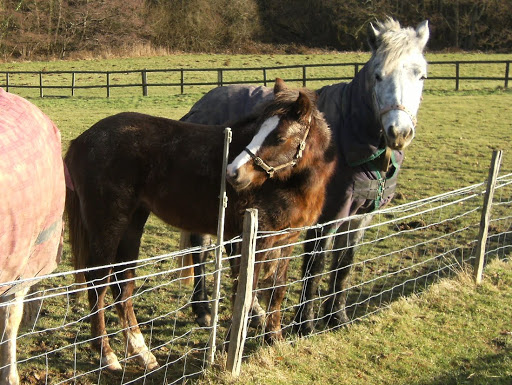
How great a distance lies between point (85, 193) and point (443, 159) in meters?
8.01

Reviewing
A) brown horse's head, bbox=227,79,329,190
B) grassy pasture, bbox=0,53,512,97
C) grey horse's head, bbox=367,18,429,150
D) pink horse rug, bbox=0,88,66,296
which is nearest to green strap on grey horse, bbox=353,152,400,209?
grey horse's head, bbox=367,18,429,150

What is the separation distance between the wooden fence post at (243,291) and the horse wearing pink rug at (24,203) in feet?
3.62

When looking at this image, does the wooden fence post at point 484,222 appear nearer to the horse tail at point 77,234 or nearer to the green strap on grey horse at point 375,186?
the green strap on grey horse at point 375,186

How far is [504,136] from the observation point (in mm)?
12750

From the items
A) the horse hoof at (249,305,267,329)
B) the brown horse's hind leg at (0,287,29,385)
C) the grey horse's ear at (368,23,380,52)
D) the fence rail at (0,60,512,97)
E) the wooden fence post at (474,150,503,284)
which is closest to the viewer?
the brown horse's hind leg at (0,287,29,385)

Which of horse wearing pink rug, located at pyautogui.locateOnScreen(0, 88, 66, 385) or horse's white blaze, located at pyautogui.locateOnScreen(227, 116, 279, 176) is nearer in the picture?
horse wearing pink rug, located at pyautogui.locateOnScreen(0, 88, 66, 385)

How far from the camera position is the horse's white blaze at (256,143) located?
140 inches

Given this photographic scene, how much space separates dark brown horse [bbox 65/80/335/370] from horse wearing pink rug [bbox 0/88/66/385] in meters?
0.56

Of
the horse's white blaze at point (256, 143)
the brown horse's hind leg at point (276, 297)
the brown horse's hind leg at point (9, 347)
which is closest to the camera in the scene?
the brown horse's hind leg at point (9, 347)

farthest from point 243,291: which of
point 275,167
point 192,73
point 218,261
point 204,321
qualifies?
point 192,73

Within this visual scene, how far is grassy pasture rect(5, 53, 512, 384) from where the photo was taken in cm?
428

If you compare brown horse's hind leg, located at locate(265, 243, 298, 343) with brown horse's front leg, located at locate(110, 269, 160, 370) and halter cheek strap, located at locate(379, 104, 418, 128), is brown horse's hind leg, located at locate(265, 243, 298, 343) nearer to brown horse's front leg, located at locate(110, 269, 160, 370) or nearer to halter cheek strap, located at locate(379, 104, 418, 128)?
brown horse's front leg, located at locate(110, 269, 160, 370)

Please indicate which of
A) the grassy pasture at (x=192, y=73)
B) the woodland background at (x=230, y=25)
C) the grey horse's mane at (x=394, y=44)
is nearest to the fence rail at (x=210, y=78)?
the grassy pasture at (x=192, y=73)

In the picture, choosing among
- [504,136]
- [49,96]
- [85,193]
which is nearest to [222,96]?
[85,193]
